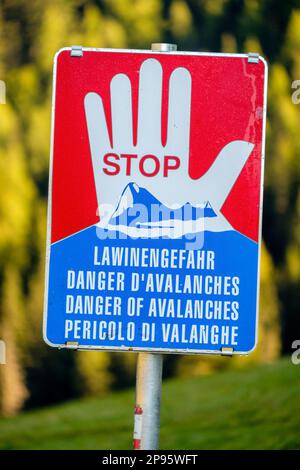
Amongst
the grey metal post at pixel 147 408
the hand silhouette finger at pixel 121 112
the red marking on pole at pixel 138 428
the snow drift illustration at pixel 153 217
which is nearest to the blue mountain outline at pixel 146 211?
the snow drift illustration at pixel 153 217

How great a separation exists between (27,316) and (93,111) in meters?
3.77

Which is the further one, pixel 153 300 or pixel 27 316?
pixel 27 316

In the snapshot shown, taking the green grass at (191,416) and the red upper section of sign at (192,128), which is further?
the green grass at (191,416)

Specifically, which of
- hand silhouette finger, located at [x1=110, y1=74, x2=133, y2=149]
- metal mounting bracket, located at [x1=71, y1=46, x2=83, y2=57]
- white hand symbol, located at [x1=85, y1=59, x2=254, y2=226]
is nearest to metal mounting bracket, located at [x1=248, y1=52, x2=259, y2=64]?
white hand symbol, located at [x1=85, y1=59, x2=254, y2=226]

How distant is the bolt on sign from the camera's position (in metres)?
3.20

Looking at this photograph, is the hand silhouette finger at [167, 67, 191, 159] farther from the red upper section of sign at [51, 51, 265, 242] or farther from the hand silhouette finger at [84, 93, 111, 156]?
the hand silhouette finger at [84, 93, 111, 156]

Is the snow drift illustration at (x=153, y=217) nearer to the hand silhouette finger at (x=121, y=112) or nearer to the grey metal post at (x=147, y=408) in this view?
the hand silhouette finger at (x=121, y=112)

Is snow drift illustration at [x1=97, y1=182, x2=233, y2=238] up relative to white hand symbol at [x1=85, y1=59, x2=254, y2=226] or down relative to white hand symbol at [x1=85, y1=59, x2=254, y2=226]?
down

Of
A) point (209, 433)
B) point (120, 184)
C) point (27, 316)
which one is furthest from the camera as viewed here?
point (27, 316)

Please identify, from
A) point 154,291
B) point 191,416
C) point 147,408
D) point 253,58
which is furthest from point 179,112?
point 191,416

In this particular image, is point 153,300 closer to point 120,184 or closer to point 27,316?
point 120,184

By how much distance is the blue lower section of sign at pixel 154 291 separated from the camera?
3.20 metres

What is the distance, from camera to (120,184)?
3201mm

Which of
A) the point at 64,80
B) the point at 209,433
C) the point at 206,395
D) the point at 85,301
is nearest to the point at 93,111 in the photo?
the point at 64,80
